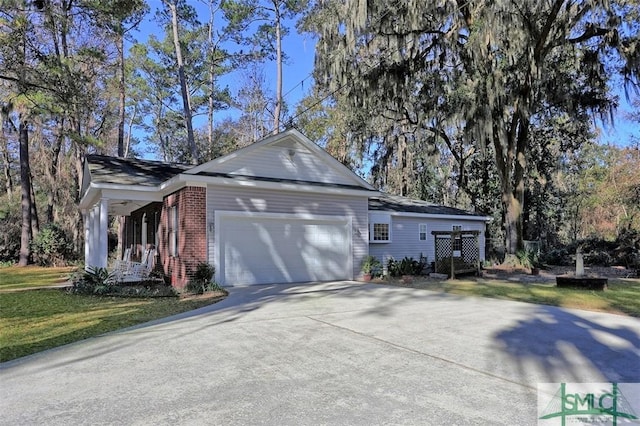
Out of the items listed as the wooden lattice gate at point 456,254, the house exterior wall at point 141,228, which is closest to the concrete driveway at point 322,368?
the wooden lattice gate at point 456,254

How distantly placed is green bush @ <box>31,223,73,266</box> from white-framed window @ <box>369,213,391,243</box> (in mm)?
15638

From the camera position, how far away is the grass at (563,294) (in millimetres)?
8484

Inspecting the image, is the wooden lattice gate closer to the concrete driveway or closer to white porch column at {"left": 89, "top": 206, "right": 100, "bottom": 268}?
the concrete driveway

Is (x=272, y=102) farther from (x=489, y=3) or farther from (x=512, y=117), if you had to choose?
(x=489, y=3)

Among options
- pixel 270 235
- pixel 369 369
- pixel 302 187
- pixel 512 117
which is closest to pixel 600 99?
pixel 512 117

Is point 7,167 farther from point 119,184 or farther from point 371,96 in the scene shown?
point 371,96

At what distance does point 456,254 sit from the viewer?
18.8m

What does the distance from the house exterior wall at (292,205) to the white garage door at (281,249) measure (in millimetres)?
203

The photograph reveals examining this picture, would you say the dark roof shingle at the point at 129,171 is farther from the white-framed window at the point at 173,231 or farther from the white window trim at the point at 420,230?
the white window trim at the point at 420,230

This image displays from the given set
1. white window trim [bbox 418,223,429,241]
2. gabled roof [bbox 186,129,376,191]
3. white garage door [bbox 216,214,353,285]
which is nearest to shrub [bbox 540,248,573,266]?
white window trim [bbox 418,223,429,241]

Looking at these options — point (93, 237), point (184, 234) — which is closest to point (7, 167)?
point (93, 237)

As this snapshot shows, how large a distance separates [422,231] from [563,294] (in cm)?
841

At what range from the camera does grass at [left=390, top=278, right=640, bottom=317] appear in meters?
8.48

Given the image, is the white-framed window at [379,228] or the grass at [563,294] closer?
the grass at [563,294]
